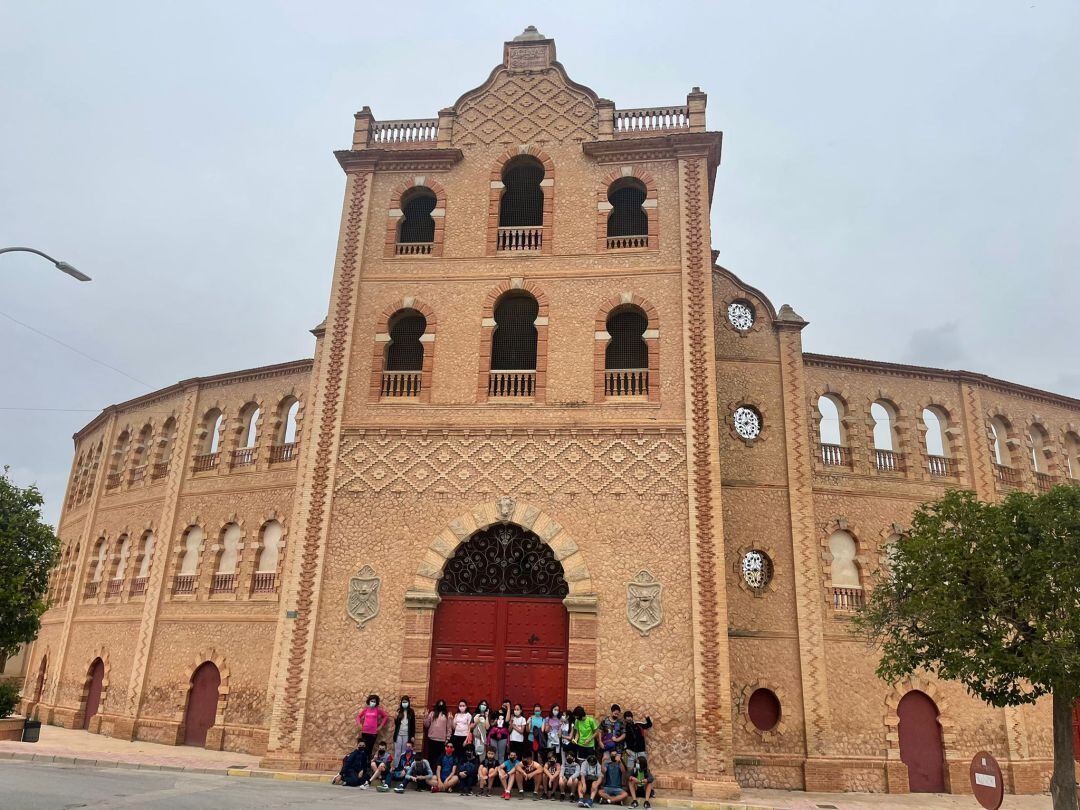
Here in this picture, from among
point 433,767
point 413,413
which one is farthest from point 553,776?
point 413,413

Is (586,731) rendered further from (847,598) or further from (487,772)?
(847,598)

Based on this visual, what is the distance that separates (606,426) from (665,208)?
552 cm

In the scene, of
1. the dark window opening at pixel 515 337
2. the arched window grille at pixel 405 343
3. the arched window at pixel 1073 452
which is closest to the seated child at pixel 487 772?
the arched window grille at pixel 405 343

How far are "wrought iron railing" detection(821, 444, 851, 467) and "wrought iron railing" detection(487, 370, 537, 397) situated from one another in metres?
9.02

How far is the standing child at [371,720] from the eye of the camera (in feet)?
46.7

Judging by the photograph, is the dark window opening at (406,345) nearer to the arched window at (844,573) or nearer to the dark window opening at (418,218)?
the dark window opening at (418,218)

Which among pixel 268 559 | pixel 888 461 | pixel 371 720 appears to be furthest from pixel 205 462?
pixel 888 461

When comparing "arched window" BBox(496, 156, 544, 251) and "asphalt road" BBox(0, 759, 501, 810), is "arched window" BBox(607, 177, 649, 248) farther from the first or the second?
"asphalt road" BBox(0, 759, 501, 810)

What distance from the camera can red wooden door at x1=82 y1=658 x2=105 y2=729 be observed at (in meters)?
23.9

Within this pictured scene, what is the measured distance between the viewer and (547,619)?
1543cm

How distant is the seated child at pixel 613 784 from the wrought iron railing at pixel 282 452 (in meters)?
13.7

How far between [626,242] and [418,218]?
5.40 meters

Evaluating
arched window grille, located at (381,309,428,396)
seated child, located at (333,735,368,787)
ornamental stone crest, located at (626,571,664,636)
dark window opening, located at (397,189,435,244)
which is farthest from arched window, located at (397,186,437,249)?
seated child, located at (333,735,368,787)

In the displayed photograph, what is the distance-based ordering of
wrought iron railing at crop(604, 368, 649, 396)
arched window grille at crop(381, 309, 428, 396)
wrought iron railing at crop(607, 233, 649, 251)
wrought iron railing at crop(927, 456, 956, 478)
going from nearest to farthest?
wrought iron railing at crop(604, 368, 649, 396), wrought iron railing at crop(607, 233, 649, 251), arched window grille at crop(381, 309, 428, 396), wrought iron railing at crop(927, 456, 956, 478)
